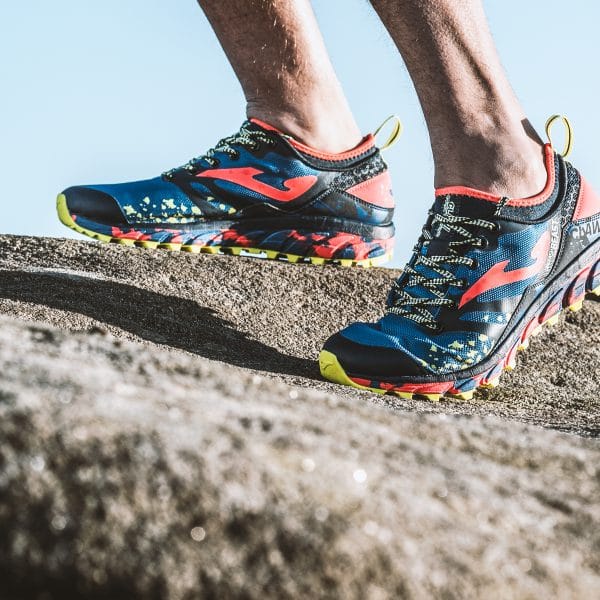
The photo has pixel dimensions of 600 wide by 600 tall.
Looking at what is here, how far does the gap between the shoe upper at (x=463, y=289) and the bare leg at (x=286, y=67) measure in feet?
2.12

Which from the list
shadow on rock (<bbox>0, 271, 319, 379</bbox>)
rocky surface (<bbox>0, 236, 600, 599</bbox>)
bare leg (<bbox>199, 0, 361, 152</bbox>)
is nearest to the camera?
rocky surface (<bbox>0, 236, 600, 599</bbox>)

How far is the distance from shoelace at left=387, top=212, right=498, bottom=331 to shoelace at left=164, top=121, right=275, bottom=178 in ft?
2.38

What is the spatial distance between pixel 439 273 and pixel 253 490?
1.27 m

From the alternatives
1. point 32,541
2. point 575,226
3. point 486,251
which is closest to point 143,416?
point 32,541

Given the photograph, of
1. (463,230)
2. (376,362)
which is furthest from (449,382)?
(463,230)

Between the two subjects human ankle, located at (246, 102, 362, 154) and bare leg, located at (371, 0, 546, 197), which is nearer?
bare leg, located at (371, 0, 546, 197)

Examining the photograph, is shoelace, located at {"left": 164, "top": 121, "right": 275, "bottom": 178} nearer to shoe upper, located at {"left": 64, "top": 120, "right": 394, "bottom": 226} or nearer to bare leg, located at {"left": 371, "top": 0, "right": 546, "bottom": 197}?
shoe upper, located at {"left": 64, "top": 120, "right": 394, "bottom": 226}

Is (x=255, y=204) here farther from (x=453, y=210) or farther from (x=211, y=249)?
(x=453, y=210)

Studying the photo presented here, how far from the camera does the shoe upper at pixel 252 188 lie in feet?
8.02

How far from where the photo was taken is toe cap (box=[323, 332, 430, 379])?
1.79 meters

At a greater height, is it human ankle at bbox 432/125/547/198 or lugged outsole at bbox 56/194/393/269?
human ankle at bbox 432/125/547/198

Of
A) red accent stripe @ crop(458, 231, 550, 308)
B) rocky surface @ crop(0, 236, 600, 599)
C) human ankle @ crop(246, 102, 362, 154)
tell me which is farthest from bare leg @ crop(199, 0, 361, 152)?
rocky surface @ crop(0, 236, 600, 599)

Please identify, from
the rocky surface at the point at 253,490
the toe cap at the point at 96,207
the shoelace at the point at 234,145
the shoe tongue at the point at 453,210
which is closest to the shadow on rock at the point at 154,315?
the toe cap at the point at 96,207

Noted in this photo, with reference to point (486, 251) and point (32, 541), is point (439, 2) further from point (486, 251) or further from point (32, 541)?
point (32, 541)
